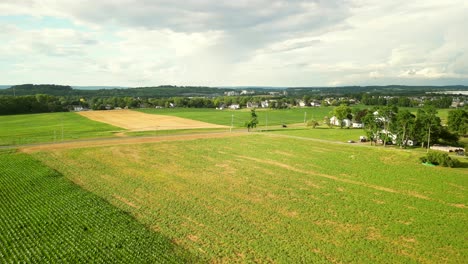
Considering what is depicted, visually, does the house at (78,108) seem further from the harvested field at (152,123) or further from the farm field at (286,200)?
the farm field at (286,200)

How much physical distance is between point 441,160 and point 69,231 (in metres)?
56.7

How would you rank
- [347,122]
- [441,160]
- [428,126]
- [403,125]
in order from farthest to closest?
[347,122], [403,125], [428,126], [441,160]

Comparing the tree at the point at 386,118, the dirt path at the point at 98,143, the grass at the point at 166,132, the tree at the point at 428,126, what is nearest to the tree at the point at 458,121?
the tree at the point at 428,126

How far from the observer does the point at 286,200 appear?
111 feet

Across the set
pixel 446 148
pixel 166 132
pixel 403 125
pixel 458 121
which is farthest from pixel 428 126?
pixel 166 132

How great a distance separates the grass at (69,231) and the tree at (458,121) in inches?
3324

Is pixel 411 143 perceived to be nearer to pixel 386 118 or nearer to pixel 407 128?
pixel 407 128

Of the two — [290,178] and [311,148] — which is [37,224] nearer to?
[290,178]

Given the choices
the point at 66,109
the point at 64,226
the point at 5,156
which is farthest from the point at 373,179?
the point at 66,109

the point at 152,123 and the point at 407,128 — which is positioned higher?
the point at 407,128

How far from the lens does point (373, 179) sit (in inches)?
1681

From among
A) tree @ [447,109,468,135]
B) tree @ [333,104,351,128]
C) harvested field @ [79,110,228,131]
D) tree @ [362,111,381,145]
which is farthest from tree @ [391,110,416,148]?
harvested field @ [79,110,228,131]

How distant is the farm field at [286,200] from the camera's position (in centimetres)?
2322

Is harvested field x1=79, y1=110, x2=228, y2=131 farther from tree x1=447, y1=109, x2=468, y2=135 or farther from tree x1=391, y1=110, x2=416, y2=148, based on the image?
tree x1=447, y1=109, x2=468, y2=135
